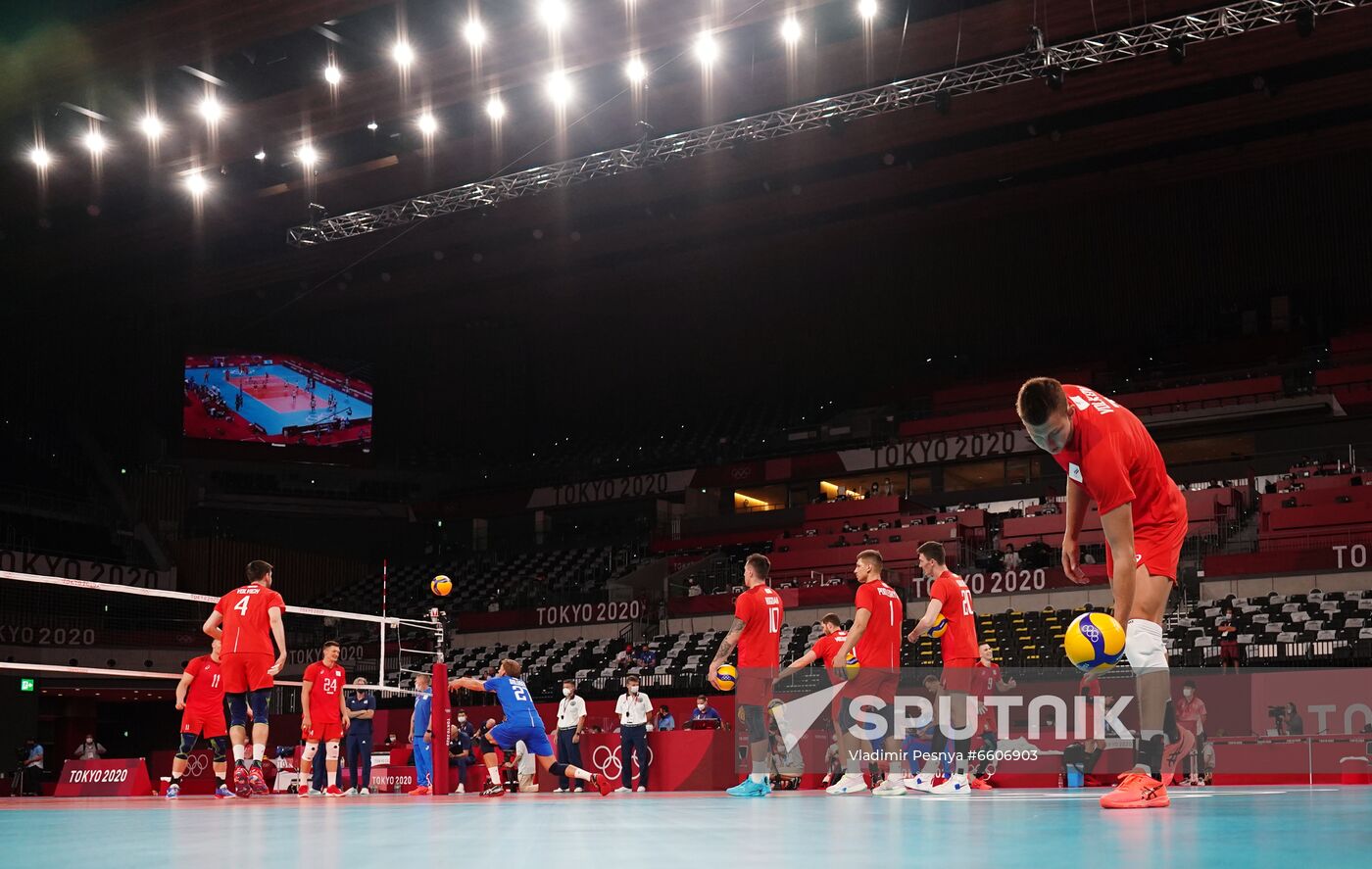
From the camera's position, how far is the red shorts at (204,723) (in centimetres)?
1255

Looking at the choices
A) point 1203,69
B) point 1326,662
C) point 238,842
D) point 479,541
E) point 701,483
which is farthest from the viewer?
point 479,541

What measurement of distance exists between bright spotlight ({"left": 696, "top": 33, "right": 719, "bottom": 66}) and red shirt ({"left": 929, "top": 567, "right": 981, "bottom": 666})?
12187 millimetres

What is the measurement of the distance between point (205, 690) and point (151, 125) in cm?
1280

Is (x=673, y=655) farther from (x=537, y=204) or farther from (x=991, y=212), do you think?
(x=991, y=212)

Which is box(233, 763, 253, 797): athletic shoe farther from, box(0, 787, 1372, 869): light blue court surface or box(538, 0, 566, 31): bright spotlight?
box(538, 0, 566, 31): bright spotlight

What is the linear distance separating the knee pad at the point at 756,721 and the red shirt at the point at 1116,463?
5.35 meters

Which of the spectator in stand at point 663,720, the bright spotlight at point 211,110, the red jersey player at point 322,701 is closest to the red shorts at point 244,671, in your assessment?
the red jersey player at point 322,701

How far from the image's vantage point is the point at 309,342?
37.7 meters

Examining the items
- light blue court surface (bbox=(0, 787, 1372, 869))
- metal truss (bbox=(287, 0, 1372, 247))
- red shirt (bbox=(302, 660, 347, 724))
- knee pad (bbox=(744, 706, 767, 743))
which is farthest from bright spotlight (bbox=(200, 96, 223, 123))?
light blue court surface (bbox=(0, 787, 1372, 869))

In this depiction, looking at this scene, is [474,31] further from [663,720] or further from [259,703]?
[259,703]

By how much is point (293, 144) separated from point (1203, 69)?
16.2 meters

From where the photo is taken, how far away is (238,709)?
36.3ft

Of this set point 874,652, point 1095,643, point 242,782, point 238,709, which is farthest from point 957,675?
point 242,782

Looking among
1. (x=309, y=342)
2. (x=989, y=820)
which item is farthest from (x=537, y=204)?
(x=989, y=820)
